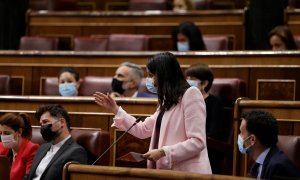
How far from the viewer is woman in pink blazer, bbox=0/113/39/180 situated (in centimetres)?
237

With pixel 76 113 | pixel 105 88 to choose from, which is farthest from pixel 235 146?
pixel 105 88

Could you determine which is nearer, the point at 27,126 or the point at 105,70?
the point at 27,126

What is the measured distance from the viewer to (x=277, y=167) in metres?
1.72

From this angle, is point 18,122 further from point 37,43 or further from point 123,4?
point 123,4

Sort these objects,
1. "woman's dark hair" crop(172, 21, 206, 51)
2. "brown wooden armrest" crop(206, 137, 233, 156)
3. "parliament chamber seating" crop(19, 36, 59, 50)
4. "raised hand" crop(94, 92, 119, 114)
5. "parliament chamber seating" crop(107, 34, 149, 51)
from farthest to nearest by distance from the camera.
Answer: "parliament chamber seating" crop(19, 36, 59, 50)
"parliament chamber seating" crop(107, 34, 149, 51)
"woman's dark hair" crop(172, 21, 206, 51)
"brown wooden armrest" crop(206, 137, 233, 156)
"raised hand" crop(94, 92, 119, 114)

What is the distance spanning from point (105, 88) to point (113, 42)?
69 cm

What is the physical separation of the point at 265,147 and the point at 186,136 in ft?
0.67

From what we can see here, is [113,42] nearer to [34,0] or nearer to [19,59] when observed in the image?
[19,59]

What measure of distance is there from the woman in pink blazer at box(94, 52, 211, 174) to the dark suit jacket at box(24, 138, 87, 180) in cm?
38

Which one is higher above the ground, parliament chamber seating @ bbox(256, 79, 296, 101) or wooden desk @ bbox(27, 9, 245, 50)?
wooden desk @ bbox(27, 9, 245, 50)

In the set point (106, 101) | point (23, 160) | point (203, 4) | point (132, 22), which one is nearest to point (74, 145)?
point (23, 160)

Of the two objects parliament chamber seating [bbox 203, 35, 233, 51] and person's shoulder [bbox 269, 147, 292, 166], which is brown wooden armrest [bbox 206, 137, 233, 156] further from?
parliament chamber seating [bbox 203, 35, 233, 51]

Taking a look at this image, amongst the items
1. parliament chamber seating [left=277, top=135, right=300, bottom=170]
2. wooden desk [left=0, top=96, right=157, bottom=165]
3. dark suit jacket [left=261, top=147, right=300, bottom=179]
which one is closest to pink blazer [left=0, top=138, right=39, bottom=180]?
wooden desk [left=0, top=96, right=157, bottom=165]

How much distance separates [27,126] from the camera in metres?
2.42
